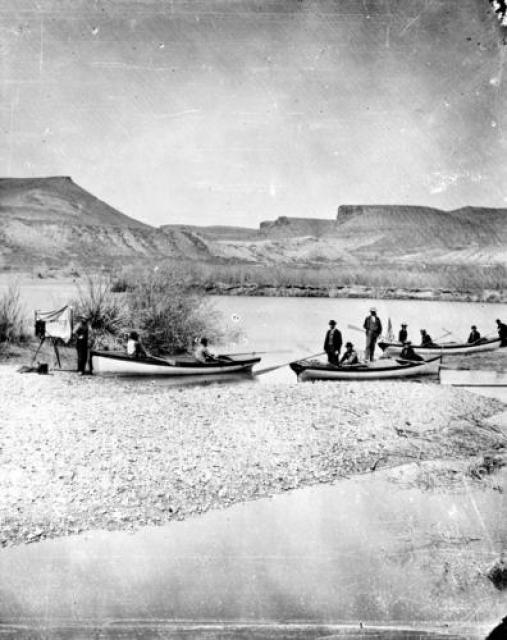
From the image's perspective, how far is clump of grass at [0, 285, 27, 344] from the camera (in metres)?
11.4

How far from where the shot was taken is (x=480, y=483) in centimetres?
684

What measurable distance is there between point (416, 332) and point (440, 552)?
38.4 ft

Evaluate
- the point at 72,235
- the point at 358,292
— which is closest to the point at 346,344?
the point at 358,292

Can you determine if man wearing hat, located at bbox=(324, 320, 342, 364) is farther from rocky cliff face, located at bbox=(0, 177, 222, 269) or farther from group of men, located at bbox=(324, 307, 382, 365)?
rocky cliff face, located at bbox=(0, 177, 222, 269)

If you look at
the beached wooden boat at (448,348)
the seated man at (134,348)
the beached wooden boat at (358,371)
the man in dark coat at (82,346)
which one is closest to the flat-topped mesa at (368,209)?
the beached wooden boat at (448,348)

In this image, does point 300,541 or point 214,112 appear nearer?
point 300,541

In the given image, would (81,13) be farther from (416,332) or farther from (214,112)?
(416,332)

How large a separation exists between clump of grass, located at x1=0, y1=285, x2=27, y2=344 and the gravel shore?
1.47m

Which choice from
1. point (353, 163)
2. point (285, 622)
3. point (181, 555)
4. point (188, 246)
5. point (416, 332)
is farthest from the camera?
point (188, 246)

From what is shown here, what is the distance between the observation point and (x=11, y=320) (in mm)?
11586

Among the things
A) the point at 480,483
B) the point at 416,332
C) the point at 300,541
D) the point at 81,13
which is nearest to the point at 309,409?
the point at 480,483

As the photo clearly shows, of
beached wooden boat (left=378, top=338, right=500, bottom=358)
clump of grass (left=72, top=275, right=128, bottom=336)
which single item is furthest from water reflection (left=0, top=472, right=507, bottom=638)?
clump of grass (left=72, top=275, right=128, bottom=336)

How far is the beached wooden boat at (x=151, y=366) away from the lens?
10383 millimetres

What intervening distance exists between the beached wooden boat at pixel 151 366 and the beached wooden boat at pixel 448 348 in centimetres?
352
